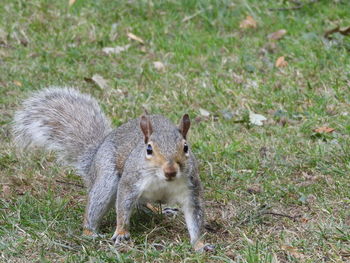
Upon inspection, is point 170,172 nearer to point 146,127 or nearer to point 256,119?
point 146,127

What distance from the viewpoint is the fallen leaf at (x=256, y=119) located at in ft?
15.1

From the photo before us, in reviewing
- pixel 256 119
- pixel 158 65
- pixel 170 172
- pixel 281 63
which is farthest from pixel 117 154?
pixel 281 63

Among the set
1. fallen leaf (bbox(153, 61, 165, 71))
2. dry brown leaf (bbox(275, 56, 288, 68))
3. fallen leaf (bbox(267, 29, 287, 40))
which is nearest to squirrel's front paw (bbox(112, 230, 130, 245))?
fallen leaf (bbox(153, 61, 165, 71))

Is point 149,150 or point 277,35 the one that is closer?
point 149,150

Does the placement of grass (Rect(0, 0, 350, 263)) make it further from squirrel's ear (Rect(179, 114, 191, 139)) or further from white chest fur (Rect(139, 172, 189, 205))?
squirrel's ear (Rect(179, 114, 191, 139))

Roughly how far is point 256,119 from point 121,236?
165 cm

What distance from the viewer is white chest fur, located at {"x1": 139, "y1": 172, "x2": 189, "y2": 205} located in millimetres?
3084

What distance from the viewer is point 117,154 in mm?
3463

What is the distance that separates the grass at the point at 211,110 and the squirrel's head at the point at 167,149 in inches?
13.6

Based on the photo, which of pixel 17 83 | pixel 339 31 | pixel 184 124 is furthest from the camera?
pixel 339 31

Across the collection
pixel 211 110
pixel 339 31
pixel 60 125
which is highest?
pixel 60 125

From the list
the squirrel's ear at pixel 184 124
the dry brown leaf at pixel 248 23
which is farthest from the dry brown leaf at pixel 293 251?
the dry brown leaf at pixel 248 23

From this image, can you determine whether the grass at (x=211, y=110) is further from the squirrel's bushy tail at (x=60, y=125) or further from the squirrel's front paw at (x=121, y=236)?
the squirrel's bushy tail at (x=60, y=125)

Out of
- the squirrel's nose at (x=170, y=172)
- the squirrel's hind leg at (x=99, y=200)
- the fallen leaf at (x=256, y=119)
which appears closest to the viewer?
the squirrel's nose at (x=170, y=172)
